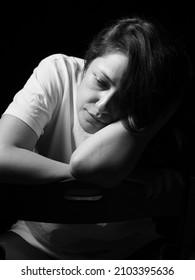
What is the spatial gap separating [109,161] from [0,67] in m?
0.93

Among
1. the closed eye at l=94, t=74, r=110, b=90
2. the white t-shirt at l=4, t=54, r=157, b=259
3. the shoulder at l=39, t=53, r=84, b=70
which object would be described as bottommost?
the white t-shirt at l=4, t=54, r=157, b=259

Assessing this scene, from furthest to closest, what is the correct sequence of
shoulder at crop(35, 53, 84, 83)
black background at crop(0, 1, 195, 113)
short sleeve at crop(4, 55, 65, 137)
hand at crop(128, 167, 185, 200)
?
black background at crop(0, 1, 195, 113)
shoulder at crop(35, 53, 84, 83)
short sleeve at crop(4, 55, 65, 137)
hand at crop(128, 167, 185, 200)

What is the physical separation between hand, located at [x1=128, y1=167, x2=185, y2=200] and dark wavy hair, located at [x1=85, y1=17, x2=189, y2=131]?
0.12 metres

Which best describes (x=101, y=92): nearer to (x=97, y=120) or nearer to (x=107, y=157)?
(x=97, y=120)

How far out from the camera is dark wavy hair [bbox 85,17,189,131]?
4.05 feet

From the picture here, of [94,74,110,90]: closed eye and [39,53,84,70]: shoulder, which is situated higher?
[39,53,84,70]: shoulder

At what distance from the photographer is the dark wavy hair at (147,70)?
1.23 meters

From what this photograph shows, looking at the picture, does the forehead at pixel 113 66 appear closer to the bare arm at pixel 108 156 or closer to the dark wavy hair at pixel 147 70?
the dark wavy hair at pixel 147 70

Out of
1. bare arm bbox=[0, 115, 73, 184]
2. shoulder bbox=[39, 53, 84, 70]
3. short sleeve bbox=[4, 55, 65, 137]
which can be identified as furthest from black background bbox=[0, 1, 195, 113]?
bare arm bbox=[0, 115, 73, 184]

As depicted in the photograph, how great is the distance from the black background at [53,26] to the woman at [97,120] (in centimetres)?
49

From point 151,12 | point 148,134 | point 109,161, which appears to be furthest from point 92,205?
point 151,12

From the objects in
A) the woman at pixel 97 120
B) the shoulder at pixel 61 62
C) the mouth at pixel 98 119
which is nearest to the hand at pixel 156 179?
the woman at pixel 97 120

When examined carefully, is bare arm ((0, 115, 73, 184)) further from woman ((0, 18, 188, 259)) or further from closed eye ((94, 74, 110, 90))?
closed eye ((94, 74, 110, 90))

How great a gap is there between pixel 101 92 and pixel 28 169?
0.99ft
